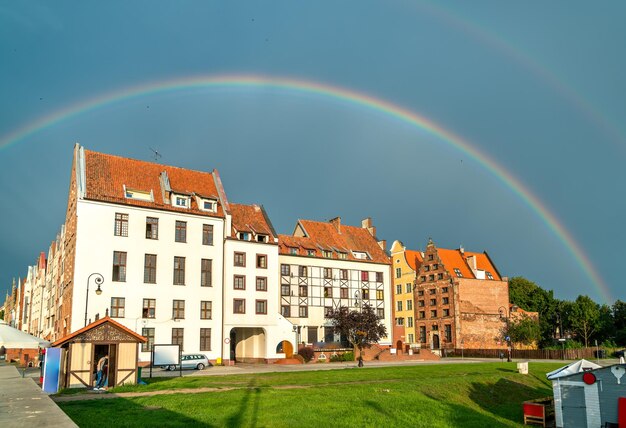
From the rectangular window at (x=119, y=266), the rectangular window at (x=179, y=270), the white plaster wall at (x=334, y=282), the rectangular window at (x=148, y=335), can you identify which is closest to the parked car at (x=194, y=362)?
the rectangular window at (x=148, y=335)

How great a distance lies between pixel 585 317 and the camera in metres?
90.3

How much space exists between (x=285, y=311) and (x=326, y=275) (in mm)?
7242

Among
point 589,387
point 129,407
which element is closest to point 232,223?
point 129,407

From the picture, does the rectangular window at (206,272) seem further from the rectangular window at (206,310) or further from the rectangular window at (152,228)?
the rectangular window at (152,228)

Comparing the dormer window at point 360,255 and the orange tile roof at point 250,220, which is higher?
the orange tile roof at point 250,220

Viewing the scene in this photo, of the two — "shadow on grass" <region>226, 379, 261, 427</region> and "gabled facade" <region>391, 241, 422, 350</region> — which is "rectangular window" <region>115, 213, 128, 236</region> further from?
"gabled facade" <region>391, 241, 422, 350</region>

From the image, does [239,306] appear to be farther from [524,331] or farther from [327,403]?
[524,331]

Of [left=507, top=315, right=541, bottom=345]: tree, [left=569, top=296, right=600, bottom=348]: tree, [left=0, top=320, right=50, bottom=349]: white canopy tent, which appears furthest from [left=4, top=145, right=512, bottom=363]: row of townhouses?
[left=569, top=296, right=600, bottom=348]: tree

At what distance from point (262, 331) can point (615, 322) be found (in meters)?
69.0

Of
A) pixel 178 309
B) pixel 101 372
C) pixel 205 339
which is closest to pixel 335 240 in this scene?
pixel 205 339

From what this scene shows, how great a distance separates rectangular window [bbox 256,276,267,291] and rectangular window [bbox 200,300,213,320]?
5.93m

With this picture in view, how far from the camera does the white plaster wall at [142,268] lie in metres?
49.3

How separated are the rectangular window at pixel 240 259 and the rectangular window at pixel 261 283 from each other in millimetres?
2256

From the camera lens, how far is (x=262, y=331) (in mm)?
60219
